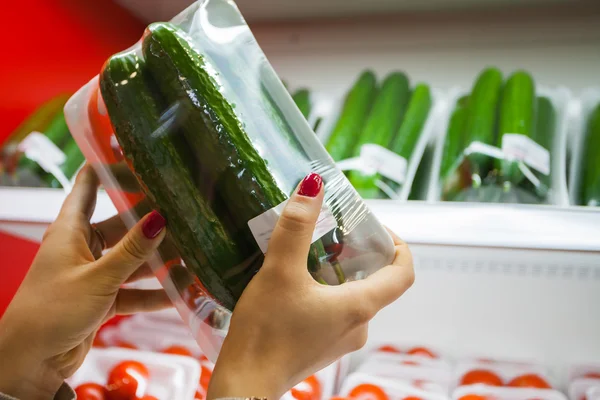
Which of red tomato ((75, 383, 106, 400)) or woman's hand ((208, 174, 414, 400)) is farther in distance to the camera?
red tomato ((75, 383, 106, 400))

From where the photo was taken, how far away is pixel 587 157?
106 centimetres

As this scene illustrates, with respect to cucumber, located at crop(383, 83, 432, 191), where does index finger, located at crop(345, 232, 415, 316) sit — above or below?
below

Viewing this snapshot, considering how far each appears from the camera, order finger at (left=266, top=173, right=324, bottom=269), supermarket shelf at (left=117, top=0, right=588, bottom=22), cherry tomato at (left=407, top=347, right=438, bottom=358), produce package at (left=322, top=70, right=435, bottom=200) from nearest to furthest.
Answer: finger at (left=266, top=173, right=324, bottom=269) → produce package at (left=322, top=70, right=435, bottom=200) → cherry tomato at (left=407, top=347, right=438, bottom=358) → supermarket shelf at (left=117, top=0, right=588, bottom=22)

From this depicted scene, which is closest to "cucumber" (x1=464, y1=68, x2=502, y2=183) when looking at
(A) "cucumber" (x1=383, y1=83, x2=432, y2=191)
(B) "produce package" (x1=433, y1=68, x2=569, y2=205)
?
(B) "produce package" (x1=433, y1=68, x2=569, y2=205)

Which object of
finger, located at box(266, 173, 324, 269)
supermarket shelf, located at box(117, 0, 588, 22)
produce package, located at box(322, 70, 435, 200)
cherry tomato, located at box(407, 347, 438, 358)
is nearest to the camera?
finger, located at box(266, 173, 324, 269)

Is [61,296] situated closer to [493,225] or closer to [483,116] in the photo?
[493,225]

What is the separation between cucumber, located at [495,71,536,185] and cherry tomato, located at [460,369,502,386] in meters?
0.47

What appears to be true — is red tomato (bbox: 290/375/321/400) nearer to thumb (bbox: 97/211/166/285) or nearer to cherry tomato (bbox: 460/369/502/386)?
cherry tomato (bbox: 460/369/502/386)

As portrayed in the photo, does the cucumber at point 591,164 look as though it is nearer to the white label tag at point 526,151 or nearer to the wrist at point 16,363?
the white label tag at point 526,151

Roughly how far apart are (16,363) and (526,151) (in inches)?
37.3

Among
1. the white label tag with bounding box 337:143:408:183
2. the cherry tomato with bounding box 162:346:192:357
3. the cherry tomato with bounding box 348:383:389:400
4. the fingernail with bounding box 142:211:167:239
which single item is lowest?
the cherry tomato with bounding box 162:346:192:357

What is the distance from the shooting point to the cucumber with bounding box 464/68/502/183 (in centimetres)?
100

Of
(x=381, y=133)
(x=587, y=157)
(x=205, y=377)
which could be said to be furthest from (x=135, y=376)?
(x=587, y=157)

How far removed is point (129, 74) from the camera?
678 mm
